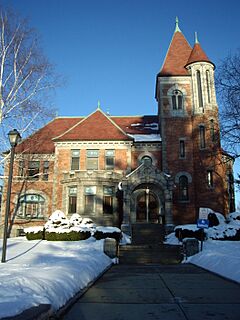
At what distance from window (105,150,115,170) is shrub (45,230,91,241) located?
8.90 m

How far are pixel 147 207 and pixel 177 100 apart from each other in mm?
11144

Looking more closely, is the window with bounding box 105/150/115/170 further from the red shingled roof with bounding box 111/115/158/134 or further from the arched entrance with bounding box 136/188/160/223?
the red shingled roof with bounding box 111/115/158/134

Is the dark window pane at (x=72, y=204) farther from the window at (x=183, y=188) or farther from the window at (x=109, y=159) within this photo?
the window at (x=183, y=188)

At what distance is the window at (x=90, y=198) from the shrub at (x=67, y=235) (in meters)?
5.29

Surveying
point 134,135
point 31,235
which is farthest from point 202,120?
point 31,235

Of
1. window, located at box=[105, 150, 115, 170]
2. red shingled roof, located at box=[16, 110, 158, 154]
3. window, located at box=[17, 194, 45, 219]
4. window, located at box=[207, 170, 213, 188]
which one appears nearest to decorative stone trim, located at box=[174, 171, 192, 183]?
window, located at box=[207, 170, 213, 188]

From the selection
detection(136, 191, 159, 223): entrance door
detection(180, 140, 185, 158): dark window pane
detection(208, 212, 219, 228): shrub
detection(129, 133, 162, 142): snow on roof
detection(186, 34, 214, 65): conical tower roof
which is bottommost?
detection(208, 212, 219, 228): shrub

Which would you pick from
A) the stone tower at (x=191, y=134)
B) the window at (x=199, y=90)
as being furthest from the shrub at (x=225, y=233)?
the window at (x=199, y=90)

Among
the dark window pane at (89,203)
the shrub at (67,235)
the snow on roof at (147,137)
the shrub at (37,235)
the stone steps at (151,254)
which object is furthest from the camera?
the snow on roof at (147,137)

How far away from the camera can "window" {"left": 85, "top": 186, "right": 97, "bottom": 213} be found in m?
25.0

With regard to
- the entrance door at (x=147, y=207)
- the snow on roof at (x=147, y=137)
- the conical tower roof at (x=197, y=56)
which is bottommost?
the entrance door at (x=147, y=207)

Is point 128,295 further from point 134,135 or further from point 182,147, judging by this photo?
point 134,135

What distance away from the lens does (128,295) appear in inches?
257

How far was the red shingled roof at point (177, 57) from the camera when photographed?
98.3ft
